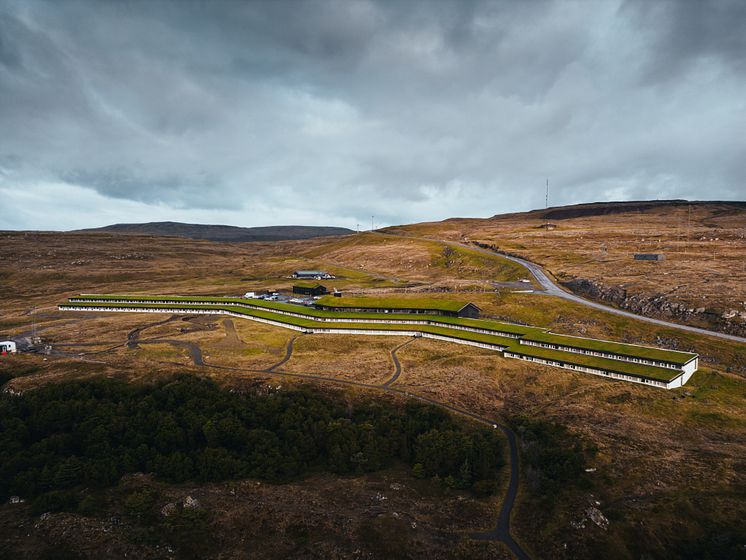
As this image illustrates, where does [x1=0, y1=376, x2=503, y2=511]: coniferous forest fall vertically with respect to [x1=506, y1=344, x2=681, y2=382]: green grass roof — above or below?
below

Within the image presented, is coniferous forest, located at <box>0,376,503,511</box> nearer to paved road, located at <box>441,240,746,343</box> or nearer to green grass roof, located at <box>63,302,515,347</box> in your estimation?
green grass roof, located at <box>63,302,515,347</box>

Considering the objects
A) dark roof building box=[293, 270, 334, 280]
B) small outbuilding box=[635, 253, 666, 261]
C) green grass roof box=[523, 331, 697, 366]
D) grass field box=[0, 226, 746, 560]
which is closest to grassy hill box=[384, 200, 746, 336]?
small outbuilding box=[635, 253, 666, 261]

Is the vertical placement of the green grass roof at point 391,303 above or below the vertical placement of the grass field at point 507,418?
above

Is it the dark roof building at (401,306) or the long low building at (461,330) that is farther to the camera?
the dark roof building at (401,306)

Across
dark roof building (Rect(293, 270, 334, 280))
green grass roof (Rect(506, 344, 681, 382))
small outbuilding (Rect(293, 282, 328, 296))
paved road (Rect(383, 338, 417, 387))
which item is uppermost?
dark roof building (Rect(293, 270, 334, 280))

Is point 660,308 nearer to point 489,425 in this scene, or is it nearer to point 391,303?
point 489,425

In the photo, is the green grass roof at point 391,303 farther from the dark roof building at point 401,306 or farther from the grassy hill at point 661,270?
the grassy hill at point 661,270

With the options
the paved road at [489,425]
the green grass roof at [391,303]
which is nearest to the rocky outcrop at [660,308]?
the green grass roof at [391,303]
